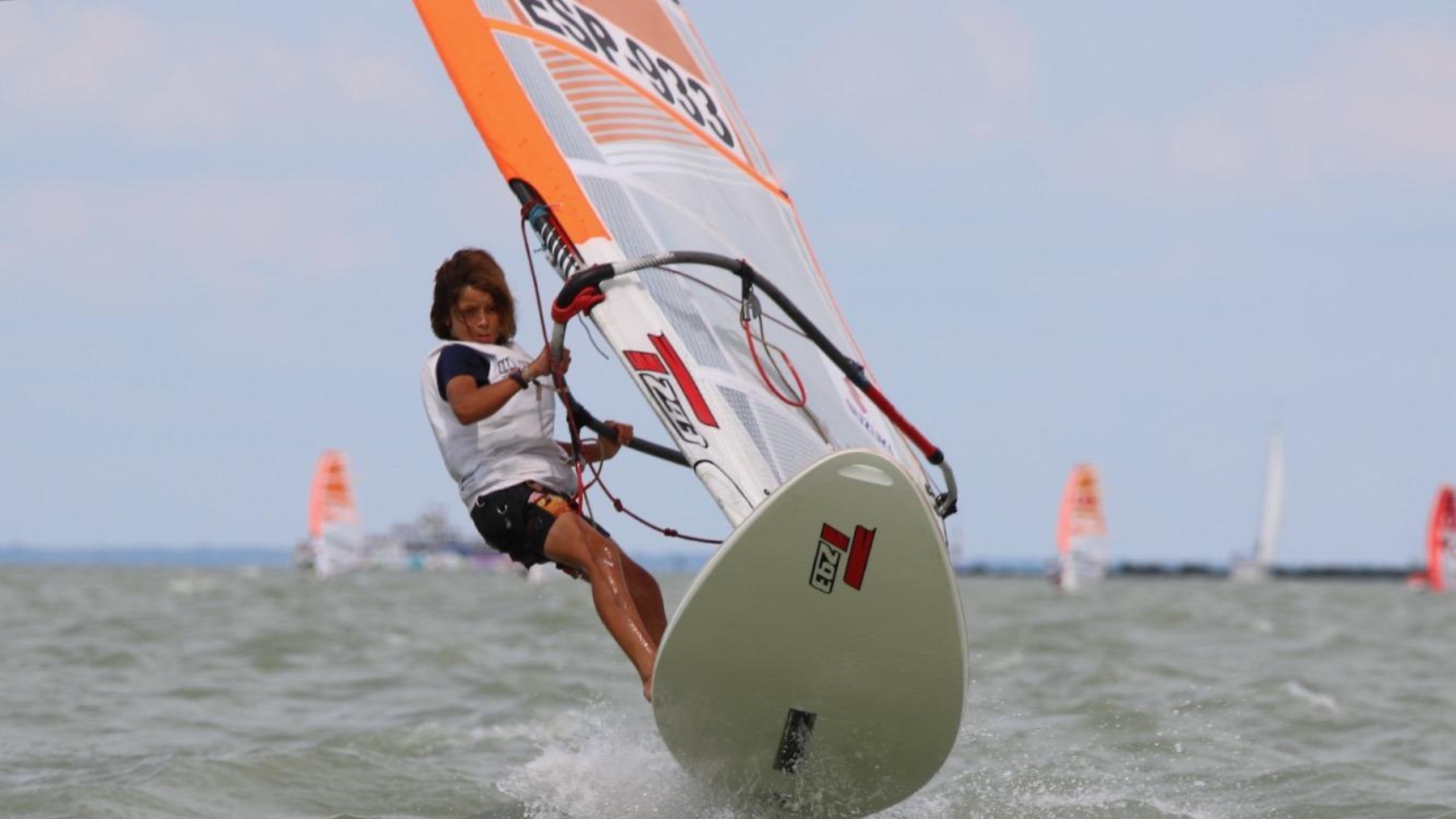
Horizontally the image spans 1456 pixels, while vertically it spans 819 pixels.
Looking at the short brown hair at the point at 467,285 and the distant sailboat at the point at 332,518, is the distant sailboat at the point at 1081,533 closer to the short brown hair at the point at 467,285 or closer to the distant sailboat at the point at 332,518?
the distant sailboat at the point at 332,518

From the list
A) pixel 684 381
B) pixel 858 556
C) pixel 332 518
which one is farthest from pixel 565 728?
pixel 332 518

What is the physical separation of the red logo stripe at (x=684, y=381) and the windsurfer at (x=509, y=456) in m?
0.27

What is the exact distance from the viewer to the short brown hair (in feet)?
15.4

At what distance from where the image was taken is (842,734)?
14.6 ft

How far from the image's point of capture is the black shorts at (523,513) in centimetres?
467

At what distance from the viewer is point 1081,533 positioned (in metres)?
40.8

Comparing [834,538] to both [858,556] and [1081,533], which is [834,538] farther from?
[1081,533]

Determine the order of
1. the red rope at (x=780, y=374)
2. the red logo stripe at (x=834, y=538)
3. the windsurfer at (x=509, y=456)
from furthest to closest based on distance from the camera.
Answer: the red rope at (x=780, y=374), the windsurfer at (x=509, y=456), the red logo stripe at (x=834, y=538)

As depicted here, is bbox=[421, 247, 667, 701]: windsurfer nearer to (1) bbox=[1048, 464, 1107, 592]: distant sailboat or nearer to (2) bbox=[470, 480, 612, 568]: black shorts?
(2) bbox=[470, 480, 612, 568]: black shorts

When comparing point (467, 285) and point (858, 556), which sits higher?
point (467, 285)

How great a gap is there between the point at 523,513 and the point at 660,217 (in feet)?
3.44

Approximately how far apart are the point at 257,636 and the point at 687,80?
34.2ft

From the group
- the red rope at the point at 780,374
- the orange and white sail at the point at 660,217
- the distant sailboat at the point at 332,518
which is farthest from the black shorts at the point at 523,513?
the distant sailboat at the point at 332,518

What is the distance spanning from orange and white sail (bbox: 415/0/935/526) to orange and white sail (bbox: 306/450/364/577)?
105 feet
